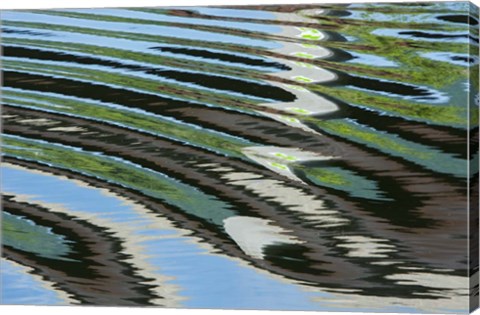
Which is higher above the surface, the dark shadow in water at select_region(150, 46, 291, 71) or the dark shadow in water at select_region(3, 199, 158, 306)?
the dark shadow in water at select_region(150, 46, 291, 71)

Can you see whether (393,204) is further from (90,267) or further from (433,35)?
(90,267)

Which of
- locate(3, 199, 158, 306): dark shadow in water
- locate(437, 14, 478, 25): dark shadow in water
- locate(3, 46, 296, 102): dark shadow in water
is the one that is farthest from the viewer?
locate(3, 199, 158, 306): dark shadow in water

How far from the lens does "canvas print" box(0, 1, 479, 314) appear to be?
8195 mm

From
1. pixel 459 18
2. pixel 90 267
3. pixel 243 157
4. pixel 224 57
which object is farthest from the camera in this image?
pixel 90 267

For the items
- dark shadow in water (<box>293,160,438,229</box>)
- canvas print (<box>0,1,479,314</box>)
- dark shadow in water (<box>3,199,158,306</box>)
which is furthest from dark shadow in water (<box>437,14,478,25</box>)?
dark shadow in water (<box>3,199,158,306</box>)

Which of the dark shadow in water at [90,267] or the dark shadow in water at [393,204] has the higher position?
the dark shadow in water at [393,204]

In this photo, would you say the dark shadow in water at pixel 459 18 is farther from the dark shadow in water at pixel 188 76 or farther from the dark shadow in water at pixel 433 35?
the dark shadow in water at pixel 188 76

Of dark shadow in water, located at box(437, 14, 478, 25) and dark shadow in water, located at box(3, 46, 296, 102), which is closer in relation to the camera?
dark shadow in water, located at box(437, 14, 478, 25)

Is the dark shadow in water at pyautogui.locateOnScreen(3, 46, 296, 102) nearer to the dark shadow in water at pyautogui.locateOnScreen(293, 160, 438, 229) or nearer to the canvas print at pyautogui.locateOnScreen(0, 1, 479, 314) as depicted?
the canvas print at pyautogui.locateOnScreen(0, 1, 479, 314)

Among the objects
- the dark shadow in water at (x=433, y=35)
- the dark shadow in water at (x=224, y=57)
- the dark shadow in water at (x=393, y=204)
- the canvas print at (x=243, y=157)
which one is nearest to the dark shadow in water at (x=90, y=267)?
the canvas print at (x=243, y=157)

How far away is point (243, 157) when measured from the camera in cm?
852

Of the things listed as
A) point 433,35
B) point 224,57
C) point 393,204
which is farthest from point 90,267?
point 433,35

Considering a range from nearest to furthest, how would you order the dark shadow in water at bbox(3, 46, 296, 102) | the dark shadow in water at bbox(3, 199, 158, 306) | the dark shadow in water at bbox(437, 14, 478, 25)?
the dark shadow in water at bbox(437, 14, 478, 25), the dark shadow in water at bbox(3, 46, 296, 102), the dark shadow in water at bbox(3, 199, 158, 306)

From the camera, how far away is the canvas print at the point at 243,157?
8.20m
